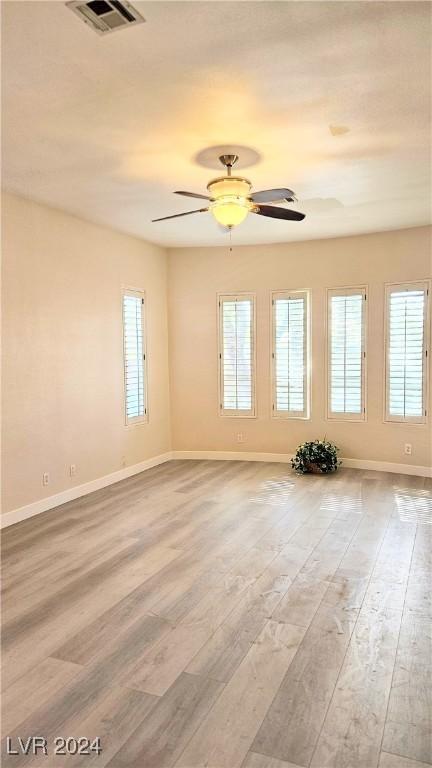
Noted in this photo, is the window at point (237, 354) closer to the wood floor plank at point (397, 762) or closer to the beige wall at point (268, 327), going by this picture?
the beige wall at point (268, 327)

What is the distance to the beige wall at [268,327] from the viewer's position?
6.46 metres

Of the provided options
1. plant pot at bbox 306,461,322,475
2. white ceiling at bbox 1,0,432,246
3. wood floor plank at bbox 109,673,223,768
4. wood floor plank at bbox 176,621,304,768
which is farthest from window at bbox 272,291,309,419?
wood floor plank at bbox 109,673,223,768

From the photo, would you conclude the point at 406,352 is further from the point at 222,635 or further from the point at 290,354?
the point at 222,635

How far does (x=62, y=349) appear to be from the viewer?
5371 millimetres

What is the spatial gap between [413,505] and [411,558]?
4.65 ft

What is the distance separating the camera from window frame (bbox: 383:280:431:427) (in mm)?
6184

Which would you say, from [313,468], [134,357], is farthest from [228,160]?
[313,468]

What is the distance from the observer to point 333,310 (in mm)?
6797

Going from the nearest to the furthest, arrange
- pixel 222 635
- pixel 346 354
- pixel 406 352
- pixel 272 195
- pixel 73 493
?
pixel 222 635
pixel 272 195
pixel 73 493
pixel 406 352
pixel 346 354

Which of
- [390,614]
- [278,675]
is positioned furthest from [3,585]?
[390,614]

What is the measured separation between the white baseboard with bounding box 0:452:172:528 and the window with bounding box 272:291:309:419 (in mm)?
1893

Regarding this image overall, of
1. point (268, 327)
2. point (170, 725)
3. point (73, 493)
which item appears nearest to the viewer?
point (170, 725)

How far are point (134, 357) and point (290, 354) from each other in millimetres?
2101

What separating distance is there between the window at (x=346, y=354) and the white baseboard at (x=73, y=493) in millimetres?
2568
